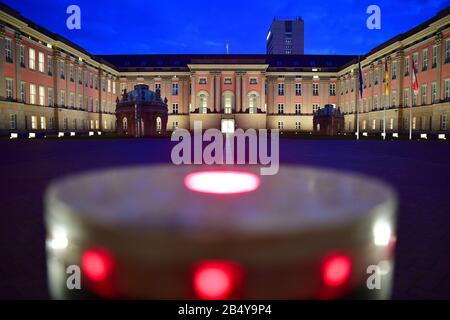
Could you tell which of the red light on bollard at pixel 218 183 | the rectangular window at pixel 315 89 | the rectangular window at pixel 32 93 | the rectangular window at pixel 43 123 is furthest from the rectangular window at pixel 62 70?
the rectangular window at pixel 315 89

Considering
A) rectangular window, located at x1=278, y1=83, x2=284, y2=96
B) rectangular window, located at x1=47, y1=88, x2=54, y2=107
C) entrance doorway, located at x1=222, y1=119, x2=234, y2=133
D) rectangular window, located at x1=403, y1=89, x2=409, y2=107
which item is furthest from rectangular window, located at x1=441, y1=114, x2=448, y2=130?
rectangular window, located at x1=47, y1=88, x2=54, y2=107

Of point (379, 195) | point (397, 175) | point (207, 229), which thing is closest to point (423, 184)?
point (397, 175)

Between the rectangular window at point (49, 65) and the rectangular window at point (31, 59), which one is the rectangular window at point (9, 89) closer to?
the rectangular window at point (31, 59)

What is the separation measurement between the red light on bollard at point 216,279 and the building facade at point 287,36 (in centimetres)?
17224

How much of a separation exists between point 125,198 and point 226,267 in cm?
214

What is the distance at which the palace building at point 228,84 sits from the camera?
37969 millimetres

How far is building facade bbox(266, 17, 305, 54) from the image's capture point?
162000 millimetres

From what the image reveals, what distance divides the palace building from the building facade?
9314 centimetres

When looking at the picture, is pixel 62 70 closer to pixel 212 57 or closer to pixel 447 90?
pixel 212 57

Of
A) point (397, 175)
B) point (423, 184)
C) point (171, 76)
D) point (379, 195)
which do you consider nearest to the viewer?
point (379, 195)

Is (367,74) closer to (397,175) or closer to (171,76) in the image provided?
(171,76)

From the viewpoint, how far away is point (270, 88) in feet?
229

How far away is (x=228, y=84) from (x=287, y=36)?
375 feet

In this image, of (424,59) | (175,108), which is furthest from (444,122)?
(175,108)
